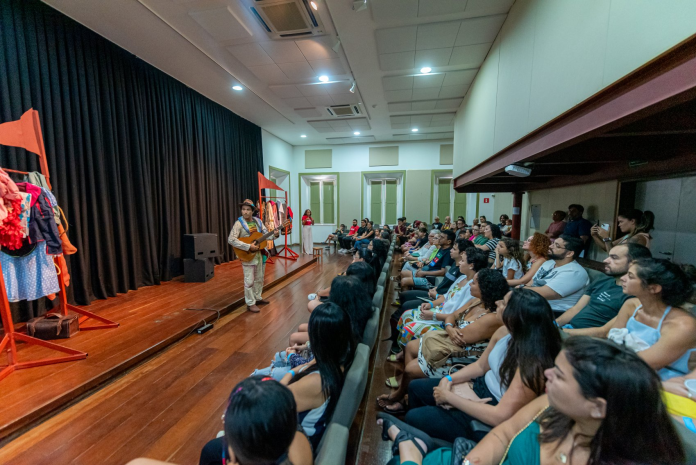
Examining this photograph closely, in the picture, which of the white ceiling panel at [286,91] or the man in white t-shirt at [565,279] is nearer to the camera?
the man in white t-shirt at [565,279]

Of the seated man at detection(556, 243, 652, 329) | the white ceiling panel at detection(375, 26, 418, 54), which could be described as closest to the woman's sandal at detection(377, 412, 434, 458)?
the seated man at detection(556, 243, 652, 329)

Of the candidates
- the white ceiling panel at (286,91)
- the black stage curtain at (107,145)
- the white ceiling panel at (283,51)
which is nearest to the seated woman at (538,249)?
the white ceiling panel at (283,51)

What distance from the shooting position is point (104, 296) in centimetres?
384

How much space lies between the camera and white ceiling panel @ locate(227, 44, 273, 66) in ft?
13.1

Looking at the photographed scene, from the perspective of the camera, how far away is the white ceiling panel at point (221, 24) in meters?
3.27

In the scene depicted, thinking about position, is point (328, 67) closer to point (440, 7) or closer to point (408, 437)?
point (440, 7)

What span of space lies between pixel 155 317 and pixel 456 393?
3457mm

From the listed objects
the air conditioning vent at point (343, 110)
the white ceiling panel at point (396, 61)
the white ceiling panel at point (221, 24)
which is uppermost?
the air conditioning vent at point (343, 110)

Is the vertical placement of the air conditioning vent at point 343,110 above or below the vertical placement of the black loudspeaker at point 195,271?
above

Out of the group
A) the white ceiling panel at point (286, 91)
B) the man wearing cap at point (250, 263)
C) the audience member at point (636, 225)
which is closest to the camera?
the audience member at point (636, 225)

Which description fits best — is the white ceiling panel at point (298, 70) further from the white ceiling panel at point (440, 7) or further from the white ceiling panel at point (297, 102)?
the white ceiling panel at point (440, 7)

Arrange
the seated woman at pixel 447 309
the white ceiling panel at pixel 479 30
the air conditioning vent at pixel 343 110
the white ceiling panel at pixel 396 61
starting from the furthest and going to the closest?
the air conditioning vent at pixel 343 110 → the white ceiling panel at pixel 396 61 → the white ceiling panel at pixel 479 30 → the seated woman at pixel 447 309

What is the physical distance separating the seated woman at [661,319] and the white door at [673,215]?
4.96ft

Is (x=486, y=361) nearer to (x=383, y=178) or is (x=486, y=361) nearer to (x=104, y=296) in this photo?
(x=104, y=296)
